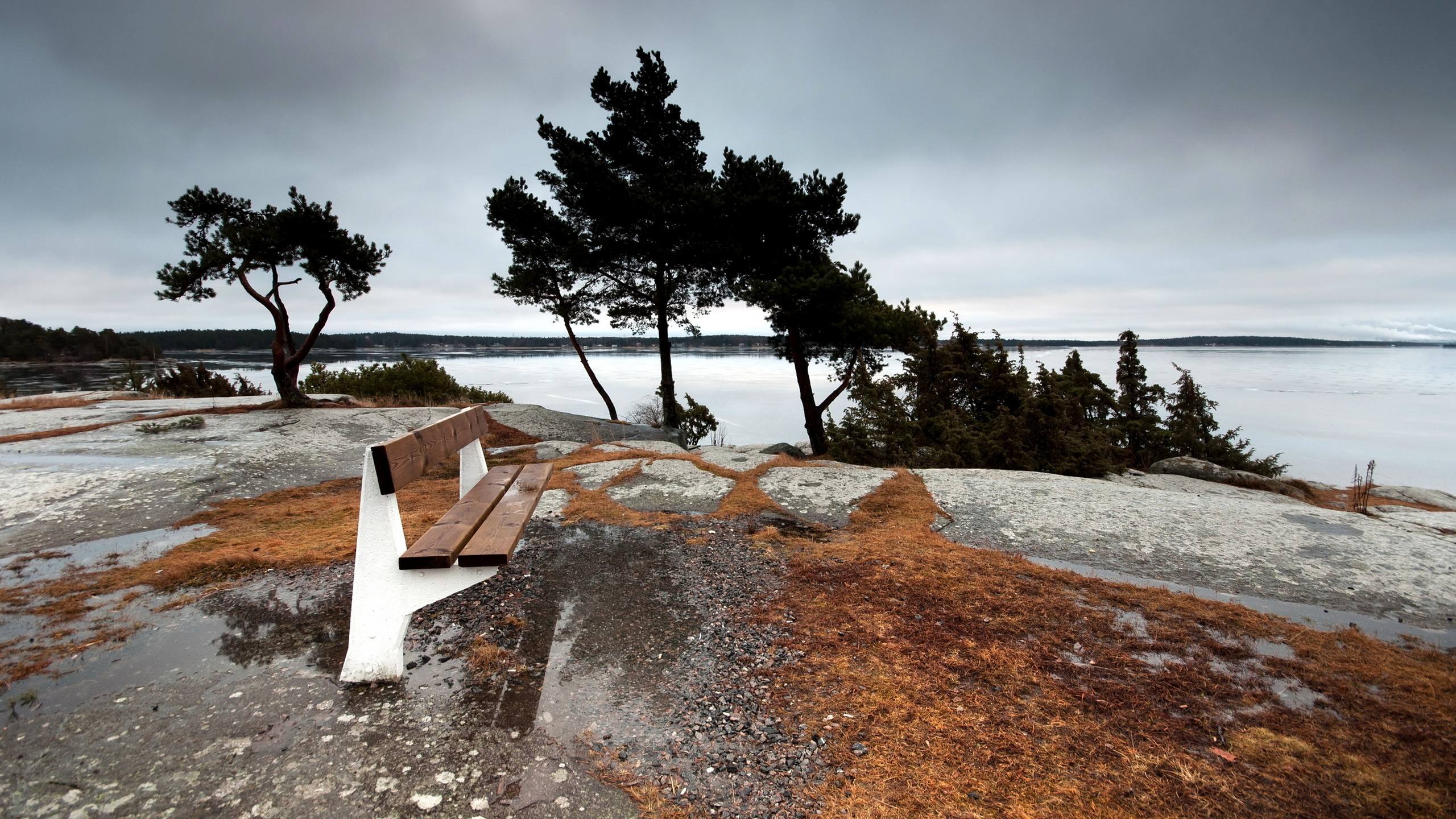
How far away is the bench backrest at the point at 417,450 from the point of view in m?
2.79

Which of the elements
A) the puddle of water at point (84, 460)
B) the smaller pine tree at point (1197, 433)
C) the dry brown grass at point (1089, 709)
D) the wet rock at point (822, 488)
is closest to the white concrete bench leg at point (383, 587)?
the dry brown grass at point (1089, 709)

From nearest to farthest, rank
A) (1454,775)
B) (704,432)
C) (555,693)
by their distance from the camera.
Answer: (1454,775) → (555,693) → (704,432)

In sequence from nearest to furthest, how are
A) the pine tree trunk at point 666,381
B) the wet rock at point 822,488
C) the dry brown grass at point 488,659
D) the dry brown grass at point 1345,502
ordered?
1. the dry brown grass at point 488,659
2. the wet rock at point 822,488
3. the dry brown grass at point 1345,502
4. the pine tree trunk at point 666,381

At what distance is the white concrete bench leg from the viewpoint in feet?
9.13

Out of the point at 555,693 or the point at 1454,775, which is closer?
the point at 1454,775

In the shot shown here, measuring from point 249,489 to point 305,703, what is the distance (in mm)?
5572

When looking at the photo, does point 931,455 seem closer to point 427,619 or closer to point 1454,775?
point 1454,775

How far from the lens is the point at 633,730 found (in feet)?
7.92

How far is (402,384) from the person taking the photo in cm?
1786

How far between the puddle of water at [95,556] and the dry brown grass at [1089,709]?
208 inches

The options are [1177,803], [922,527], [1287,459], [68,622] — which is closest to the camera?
[1177,803]

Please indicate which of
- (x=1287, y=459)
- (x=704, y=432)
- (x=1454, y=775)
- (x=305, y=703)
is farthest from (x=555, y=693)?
(x=1287, y=459)

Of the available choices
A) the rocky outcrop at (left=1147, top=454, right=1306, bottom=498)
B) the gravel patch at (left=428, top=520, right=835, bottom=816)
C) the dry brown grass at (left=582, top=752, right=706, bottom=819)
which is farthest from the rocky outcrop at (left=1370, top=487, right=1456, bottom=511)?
the dry brown grass at (left=582, top=752, right=706, bottom=819)

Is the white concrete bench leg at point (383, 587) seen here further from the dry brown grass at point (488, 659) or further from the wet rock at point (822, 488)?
the wet rock at point (822, 488)
